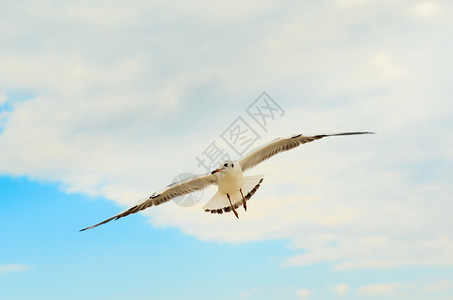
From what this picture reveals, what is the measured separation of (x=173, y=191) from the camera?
12.8 metres

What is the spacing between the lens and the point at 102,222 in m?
12.0

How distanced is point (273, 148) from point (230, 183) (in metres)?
1.33

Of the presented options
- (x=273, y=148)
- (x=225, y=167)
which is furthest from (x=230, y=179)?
(x=273, y=148)

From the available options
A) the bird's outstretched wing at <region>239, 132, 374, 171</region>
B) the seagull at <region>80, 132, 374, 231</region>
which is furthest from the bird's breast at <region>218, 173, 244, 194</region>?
the bird's outstretched wing at <region>239, 132, 374, 171</region>

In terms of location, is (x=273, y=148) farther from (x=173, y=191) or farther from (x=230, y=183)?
(x=173, y=191)

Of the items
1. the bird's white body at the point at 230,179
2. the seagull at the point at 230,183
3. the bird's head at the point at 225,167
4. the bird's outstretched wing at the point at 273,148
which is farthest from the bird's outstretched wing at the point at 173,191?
the bird's outstretched wing at the point at 273,148

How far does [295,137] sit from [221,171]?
1.89 metres

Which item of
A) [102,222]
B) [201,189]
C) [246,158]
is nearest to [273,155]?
[246,158]

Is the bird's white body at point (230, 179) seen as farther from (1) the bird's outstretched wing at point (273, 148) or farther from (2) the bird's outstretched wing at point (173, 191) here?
(1) the bird's outstretched wing at point (273, 148)

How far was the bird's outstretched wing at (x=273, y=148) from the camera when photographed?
12.5 m

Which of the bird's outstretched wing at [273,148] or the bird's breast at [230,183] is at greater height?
the bird's outstretched wing at [273,148]

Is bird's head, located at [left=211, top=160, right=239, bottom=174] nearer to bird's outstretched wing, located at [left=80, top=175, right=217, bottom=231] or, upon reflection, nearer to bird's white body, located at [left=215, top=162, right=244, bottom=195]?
bird's white body, located at [left=215, top=162, right=244, bottom=195]

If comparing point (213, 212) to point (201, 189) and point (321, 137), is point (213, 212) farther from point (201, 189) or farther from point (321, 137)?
point (321, 137)

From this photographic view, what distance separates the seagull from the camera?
12.4 meters
